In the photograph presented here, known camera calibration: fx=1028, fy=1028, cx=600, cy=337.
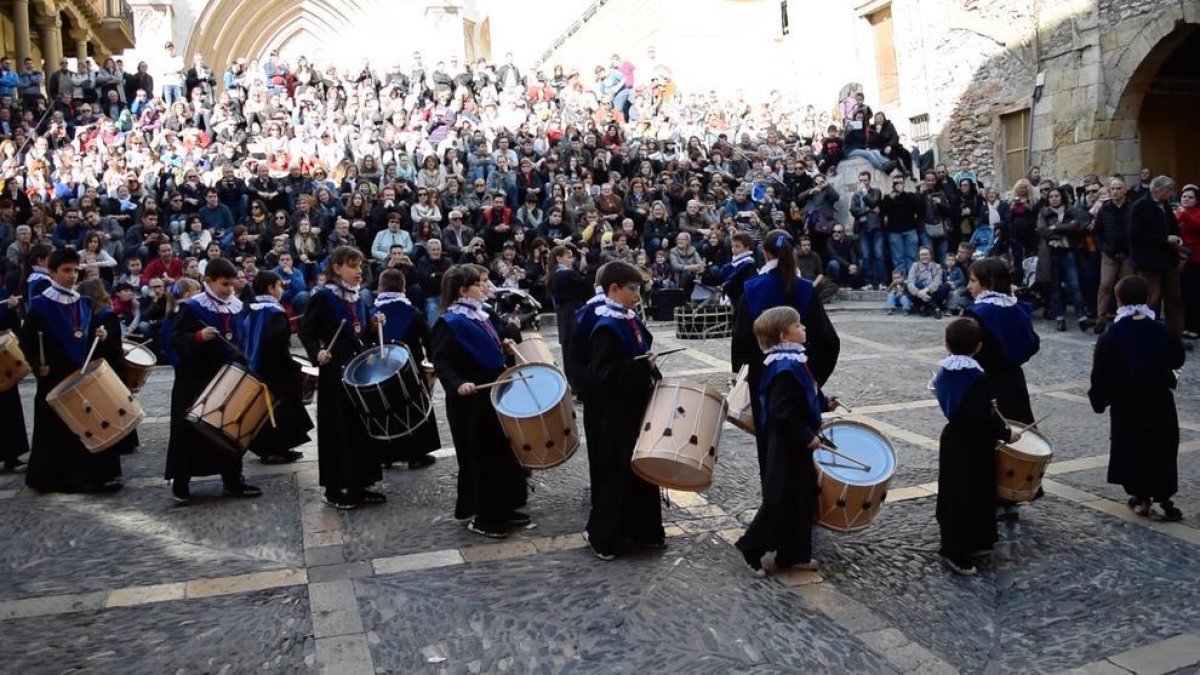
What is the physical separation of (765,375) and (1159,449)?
2494 mm

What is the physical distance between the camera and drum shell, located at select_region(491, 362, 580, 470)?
5660mm

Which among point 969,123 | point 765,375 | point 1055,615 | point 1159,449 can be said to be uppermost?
point 969,123

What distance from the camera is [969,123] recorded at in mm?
22594

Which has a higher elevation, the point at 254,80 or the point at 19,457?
the point at 254,80

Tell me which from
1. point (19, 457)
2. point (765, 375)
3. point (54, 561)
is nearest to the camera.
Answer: point (765, 375)

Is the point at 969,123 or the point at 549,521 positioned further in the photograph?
the point at 969,123

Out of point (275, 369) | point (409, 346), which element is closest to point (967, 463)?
point (409, 346)

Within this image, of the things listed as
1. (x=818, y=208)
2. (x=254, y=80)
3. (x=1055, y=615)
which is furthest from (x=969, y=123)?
(x=1055, y=615)

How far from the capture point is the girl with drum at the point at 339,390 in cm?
681

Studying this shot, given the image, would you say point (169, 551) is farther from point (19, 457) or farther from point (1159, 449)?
point (1159, 449)

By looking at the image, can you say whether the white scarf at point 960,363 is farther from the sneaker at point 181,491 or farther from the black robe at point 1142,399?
the sneaker at point 181,491

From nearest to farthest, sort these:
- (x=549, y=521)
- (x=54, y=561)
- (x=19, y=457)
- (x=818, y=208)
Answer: (x=54, y=561) < (x=549, y=521) < (x=19, y=457) < (x=818, y=208)

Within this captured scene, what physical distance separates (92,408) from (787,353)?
15.2 ft

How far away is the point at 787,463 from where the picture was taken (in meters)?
5.18
